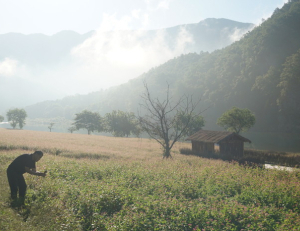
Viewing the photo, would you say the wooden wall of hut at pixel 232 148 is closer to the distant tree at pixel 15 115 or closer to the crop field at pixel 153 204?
the crop field at pixel 153 204

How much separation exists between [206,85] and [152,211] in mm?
191821

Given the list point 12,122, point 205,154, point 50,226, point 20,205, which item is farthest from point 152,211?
point 12,122

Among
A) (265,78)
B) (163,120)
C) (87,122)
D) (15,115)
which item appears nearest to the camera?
(163,120)

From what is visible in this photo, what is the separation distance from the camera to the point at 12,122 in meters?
87.2

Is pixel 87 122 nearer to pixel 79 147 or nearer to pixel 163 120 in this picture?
pixel 79 147

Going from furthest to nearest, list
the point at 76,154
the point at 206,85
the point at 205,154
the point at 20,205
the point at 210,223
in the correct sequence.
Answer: the point at 206,85
the point at 205,154
the point at 76,154
the point at 20,205
the point at 210,223

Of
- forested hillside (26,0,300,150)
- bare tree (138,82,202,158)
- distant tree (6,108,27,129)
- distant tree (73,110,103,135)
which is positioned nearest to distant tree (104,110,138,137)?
distant tree (73,110,103,135)

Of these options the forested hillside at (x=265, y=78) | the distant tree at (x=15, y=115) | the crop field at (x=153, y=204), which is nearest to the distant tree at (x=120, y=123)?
the distant tree at (x=15, y=115)

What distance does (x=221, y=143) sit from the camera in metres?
31.7

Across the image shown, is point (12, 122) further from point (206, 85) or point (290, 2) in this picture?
point (290, 2)

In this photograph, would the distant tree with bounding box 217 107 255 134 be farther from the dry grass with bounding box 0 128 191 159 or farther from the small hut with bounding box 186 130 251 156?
the dry grass with bounding box 0 128 191 159

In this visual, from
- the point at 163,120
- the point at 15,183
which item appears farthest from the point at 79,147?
the point at 15,183

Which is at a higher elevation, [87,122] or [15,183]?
[87,122]

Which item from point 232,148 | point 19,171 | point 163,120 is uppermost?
point 163,120
